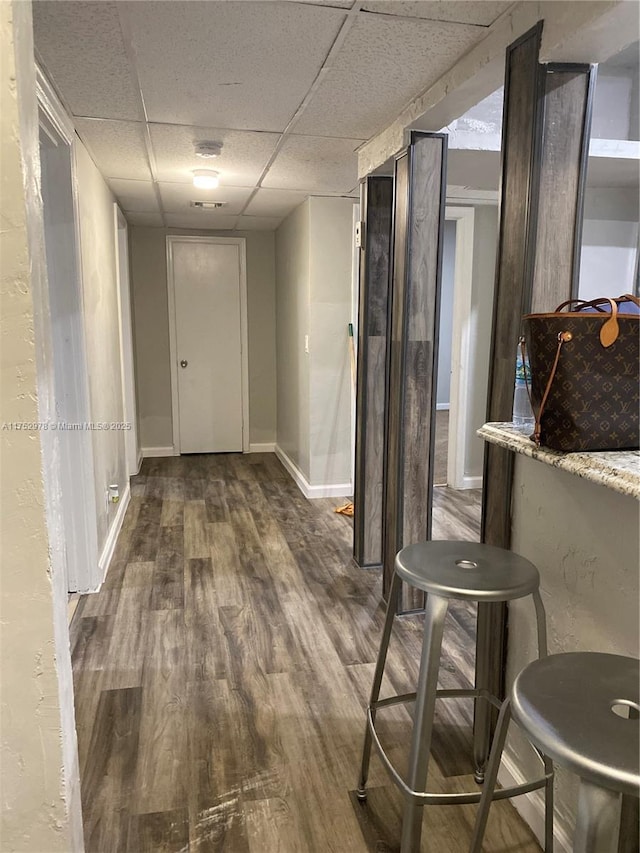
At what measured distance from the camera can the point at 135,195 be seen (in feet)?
13.5

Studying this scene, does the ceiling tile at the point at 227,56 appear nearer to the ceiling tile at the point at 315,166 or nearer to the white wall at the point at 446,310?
the ceiling tile at the point at 315,166

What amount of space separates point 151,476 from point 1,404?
4110 mm

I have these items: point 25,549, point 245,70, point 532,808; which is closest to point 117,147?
point 245,70

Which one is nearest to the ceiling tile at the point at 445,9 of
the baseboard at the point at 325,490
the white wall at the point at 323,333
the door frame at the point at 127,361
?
the white wall at the point at 323,333

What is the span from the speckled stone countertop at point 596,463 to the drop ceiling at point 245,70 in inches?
47.0

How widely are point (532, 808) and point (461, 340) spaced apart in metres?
3.49

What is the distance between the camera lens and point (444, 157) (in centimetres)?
249

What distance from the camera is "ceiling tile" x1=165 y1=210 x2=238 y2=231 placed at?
4848mm

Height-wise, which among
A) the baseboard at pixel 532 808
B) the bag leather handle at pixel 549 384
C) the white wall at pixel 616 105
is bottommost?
the baseboard at pixel 532 808

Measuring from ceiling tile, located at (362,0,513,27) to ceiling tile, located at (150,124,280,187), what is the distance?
1.19 meters

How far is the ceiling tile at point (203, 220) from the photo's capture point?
485 centimetres

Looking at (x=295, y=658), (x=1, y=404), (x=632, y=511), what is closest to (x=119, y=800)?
(x=295, y=658)

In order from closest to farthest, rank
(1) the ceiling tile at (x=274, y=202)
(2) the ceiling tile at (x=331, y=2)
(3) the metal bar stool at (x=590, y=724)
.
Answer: (3) the metal bar stool at (x=590, y=724) → (2) the ceiling tile at (x=331, y=2) → (1) the ceiling tile at (x=274, y=202)

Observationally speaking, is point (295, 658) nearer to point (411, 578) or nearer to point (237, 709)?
point (237, 709)
